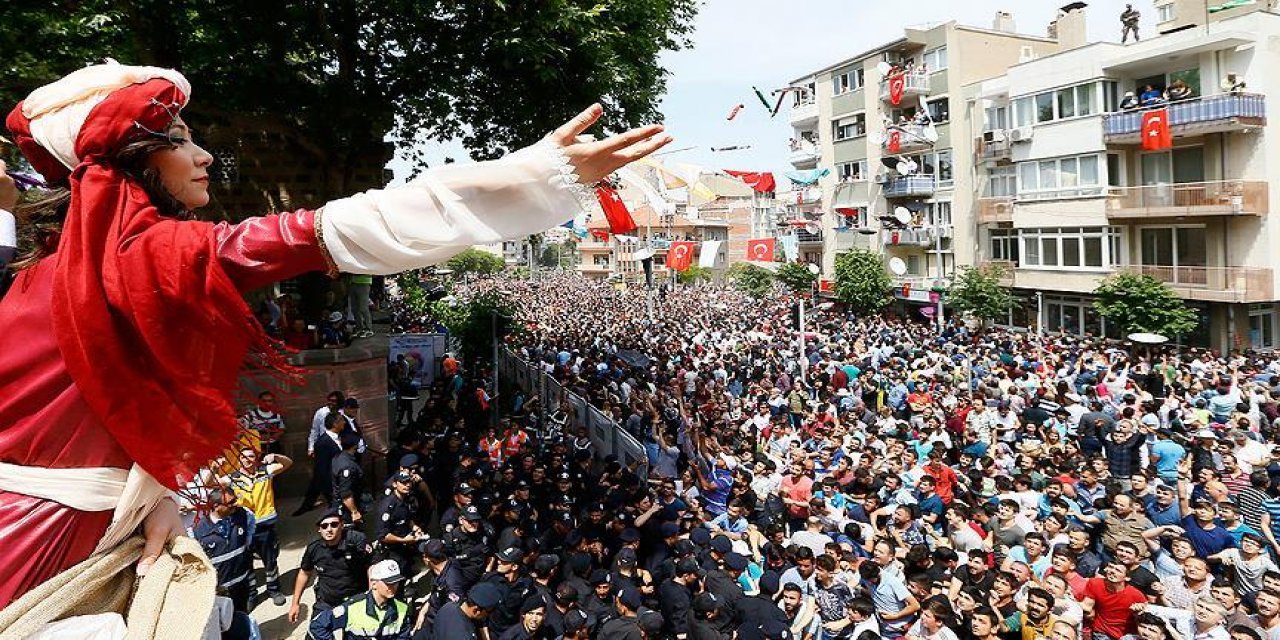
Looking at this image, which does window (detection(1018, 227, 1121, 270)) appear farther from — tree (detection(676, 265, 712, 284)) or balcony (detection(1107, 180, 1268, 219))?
tree (detection(676, 265, 712, 284))

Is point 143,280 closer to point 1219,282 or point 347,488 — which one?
point 347,488

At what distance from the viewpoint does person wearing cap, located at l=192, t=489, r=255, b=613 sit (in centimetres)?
632

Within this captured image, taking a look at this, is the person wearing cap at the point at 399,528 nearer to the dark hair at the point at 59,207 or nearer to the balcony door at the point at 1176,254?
the dark hair at the point at 59,207

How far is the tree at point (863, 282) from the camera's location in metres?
34.3

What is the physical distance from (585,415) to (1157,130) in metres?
19.6

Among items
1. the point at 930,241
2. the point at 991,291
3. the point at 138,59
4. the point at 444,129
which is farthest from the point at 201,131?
the point at 930,241

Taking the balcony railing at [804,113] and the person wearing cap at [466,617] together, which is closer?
the person wearing cap at [466,617]

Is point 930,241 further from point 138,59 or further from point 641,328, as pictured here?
point 138,59

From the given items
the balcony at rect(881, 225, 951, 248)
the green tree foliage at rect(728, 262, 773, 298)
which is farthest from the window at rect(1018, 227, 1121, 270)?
the green tree foliage at rect(728, 262, 773, 298)

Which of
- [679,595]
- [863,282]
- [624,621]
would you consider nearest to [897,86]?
[863,282]

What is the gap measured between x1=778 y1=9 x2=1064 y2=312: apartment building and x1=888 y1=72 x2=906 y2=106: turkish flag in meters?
0.24

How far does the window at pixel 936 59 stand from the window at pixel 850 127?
377 cm

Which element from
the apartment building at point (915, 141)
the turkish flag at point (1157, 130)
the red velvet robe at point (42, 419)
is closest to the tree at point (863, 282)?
the apartment building at point (915, 141)

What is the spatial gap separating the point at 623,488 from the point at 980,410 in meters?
6.49
